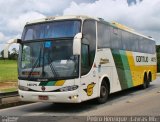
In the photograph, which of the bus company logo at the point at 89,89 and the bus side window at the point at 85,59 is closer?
the bus side window at the point at 85,59

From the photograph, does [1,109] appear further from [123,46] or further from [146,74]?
[146,74]

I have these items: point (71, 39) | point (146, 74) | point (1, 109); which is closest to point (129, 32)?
point (146, 74)

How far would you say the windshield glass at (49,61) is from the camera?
42.0 feet

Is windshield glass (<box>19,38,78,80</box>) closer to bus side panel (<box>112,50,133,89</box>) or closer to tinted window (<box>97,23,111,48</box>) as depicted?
tinted window (<box>97,23,111,48</box>)

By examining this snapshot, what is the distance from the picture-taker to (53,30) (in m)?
13.5

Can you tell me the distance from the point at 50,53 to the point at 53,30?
95 centimetres

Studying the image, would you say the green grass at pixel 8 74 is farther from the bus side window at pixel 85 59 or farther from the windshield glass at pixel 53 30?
the bus side window at pixel 85 59

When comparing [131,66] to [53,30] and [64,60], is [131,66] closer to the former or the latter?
[53,30]

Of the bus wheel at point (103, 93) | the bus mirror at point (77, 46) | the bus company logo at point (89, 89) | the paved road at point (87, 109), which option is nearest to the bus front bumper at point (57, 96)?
the paved road at point (87, 109)

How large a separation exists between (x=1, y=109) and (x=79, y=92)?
3.16 metres

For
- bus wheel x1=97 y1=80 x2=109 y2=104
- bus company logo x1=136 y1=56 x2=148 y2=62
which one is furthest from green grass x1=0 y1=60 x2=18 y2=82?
bus wheel x1=97 y1=80 x2=109 y2=104

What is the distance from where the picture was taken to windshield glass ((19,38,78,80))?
42.0 ft

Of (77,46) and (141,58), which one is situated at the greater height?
(77,46)

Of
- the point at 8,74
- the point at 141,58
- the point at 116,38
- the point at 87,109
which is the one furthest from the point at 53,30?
the point at 8,74
